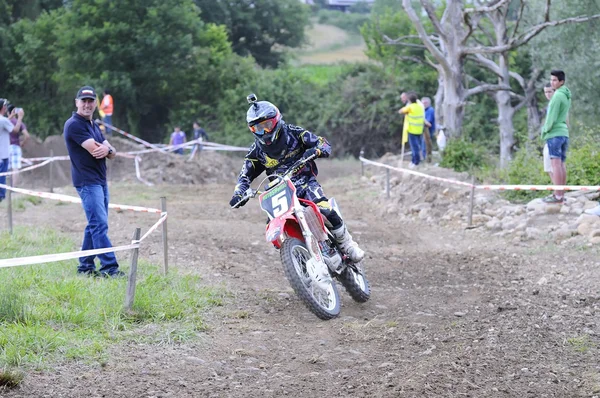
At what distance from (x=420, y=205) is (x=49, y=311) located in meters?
9.98

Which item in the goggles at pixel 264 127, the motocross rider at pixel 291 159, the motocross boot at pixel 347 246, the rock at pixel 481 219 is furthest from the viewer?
the rock at pixel 481 219

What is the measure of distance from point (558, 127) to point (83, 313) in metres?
8.26

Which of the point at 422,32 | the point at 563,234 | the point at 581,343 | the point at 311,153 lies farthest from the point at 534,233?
the point at 422,32

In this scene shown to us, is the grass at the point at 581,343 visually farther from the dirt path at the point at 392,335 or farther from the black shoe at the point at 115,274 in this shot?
the black shoe at the point at 115,274

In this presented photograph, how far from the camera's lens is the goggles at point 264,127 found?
771 cm

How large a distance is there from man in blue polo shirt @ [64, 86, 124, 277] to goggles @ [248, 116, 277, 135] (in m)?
2.04

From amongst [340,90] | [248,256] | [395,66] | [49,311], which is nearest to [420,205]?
[248,256]

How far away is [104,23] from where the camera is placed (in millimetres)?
35531

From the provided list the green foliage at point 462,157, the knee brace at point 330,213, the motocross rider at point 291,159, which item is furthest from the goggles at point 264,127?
the green foliage at point 462,157

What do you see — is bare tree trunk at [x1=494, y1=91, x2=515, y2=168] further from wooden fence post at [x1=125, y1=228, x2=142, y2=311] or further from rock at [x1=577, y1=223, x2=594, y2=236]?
wooden fence post at [x1=125, y1=228, x2=142, y2=311]

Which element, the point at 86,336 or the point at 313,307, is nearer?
the point at 86,336

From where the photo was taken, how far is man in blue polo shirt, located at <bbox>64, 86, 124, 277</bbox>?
29.1 ft

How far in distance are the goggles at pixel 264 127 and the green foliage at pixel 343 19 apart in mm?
78848

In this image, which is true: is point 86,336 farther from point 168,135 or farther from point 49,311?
point 168,135
